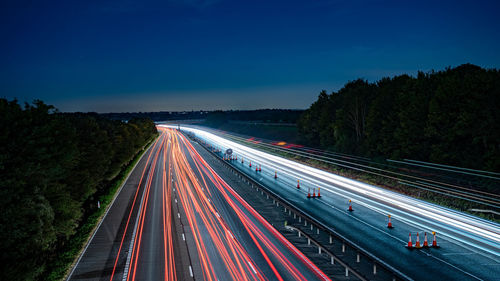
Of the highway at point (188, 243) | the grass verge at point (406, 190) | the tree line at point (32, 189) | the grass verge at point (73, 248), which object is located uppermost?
the tree line at point (32, 189)

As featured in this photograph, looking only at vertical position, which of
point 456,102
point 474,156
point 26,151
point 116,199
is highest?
point 456,102

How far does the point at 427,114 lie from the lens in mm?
41375

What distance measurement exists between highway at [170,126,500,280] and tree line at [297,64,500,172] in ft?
33.0

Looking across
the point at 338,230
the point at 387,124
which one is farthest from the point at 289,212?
the point at 387,124

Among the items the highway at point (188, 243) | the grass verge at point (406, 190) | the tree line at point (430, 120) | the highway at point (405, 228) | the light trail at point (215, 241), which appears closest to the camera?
the light trail at point (215, 241)

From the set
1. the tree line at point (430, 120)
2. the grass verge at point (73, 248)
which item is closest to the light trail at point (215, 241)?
the grass verge at point (73, 248)

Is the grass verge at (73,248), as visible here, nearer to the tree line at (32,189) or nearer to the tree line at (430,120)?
the tree line at (32,189)

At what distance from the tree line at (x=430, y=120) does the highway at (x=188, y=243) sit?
2347 centimetres

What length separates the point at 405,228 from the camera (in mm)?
22031

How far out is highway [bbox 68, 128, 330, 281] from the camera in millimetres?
15844

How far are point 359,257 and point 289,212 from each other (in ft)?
30.4

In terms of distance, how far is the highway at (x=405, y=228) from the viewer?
16094mm

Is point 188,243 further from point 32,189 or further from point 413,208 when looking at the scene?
point 413,208

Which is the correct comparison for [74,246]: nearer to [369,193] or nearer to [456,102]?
[369,193]
